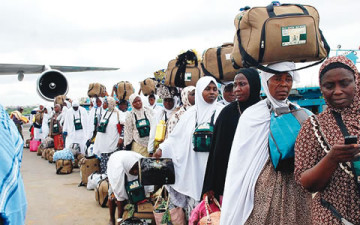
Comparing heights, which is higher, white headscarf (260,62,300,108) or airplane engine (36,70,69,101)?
airplane engine (36,70,69,101)

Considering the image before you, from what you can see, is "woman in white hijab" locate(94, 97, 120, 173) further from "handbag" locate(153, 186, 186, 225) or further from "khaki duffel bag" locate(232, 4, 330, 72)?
"khaki duffel bag" locate(232, 4, 330, 72)

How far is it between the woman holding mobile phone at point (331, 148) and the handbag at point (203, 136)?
1857mm

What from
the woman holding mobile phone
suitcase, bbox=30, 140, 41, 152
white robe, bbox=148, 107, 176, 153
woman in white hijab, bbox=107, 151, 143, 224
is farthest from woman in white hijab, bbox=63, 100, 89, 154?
the woman holding mobile phone

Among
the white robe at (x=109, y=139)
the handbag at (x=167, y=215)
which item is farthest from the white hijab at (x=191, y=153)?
the white robe at (x=109, y=139)

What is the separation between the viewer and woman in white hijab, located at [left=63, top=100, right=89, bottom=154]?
10172 mm

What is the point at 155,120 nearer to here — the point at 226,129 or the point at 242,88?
the point at 226,129

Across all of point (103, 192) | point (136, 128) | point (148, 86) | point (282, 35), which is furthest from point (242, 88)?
point (148, 86)

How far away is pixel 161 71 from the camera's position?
21.1ft

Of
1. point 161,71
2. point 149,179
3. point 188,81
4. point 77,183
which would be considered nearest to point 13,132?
point 149,179

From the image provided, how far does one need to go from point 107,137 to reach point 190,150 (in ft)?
12.3

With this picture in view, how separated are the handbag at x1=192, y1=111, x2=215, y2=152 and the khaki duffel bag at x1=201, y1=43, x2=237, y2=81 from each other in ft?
2.13

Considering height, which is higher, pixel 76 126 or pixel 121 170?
pixel 76 126

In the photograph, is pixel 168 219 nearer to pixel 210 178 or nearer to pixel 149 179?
pixel 149 179

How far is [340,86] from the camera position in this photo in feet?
5.57
